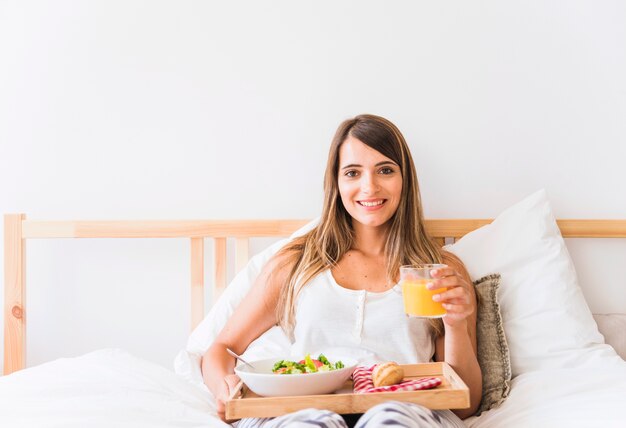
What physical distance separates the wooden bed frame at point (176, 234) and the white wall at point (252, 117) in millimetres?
92

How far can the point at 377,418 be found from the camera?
36.5 inches

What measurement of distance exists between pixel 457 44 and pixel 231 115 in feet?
2.25

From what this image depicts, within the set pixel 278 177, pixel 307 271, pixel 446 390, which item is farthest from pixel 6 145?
pixel 446 390

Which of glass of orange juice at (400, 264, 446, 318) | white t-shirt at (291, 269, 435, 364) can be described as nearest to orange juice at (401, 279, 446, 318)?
glass of orange juice at (400, 264, 446, 318)

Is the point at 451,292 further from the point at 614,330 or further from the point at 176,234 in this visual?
the point at 176,234

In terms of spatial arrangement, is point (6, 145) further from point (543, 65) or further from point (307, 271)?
point (543, 65)

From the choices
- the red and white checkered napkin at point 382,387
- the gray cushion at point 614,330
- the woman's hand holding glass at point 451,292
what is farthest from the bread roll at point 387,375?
the gray cushion at point 614,330

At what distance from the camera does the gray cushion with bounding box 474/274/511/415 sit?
1.33 m

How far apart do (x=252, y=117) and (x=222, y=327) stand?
2.05 feet

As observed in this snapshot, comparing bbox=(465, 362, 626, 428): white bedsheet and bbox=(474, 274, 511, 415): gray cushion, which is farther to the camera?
bbox=(474, 274, 511, 415): gray cushion

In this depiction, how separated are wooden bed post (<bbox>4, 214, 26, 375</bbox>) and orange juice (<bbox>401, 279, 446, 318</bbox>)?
3.84ft

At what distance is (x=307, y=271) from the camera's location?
145 cm

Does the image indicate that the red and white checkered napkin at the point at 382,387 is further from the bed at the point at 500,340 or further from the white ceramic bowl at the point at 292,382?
the bed at the point at 500,340

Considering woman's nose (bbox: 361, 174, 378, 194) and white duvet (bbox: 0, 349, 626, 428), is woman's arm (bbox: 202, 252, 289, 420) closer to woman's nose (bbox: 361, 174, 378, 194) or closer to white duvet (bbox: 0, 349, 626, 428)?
white duvet (bbox: 0, 349, 626, 428)
